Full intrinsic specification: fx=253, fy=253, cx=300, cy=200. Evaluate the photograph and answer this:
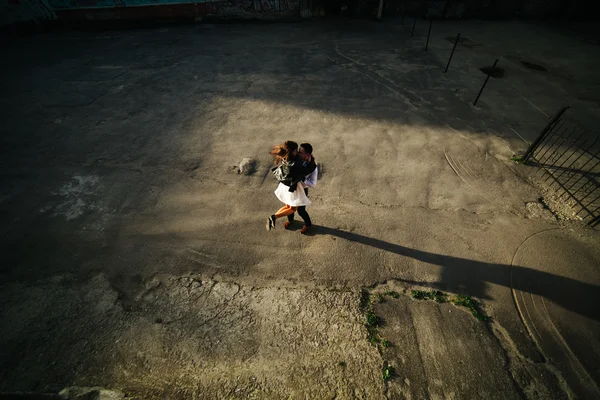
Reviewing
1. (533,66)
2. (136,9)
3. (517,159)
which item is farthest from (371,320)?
(136,9)

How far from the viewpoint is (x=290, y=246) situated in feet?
15.7

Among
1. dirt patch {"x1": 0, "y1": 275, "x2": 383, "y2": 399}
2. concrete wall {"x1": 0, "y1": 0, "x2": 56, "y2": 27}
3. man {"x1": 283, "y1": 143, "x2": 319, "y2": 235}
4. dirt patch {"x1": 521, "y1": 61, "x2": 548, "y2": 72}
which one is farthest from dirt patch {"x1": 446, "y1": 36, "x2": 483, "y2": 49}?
concrete wall {"x1": 0, "y1": 0, "x2": 56, "y2": 27}

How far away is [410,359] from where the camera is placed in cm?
344

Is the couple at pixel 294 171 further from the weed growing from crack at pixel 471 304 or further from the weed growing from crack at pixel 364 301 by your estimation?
the weed growing from crack at pixel 471 304

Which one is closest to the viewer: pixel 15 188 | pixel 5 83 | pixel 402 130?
pixel 15 188

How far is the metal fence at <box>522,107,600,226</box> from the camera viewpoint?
5.30m

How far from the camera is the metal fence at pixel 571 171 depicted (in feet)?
17.4

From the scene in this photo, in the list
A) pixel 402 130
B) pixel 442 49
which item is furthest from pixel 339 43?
pixel 402 130

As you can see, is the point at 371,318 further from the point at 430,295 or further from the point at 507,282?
the point at 507,282

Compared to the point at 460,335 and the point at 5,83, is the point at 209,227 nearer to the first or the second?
the point at 460,335

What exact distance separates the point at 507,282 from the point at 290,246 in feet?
12.2

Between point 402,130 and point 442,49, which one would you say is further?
point 442,49

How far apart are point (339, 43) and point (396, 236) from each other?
11632 millimetres

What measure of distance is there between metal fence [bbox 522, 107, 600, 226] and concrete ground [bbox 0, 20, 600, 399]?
463 millimetres
